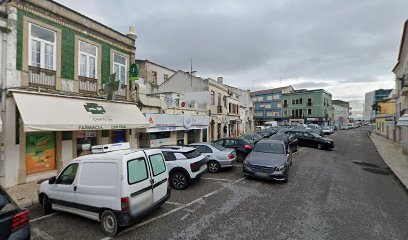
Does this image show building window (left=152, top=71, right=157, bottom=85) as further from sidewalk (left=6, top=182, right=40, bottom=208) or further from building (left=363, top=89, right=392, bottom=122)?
building (left=363, top=89, right=392, bottom=122)

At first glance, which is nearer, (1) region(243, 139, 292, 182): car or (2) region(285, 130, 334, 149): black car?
(1) region(243, 139, 292, 182): car

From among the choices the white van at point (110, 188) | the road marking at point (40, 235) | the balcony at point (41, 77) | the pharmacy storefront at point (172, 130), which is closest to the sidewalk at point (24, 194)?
the white van at point (110, 188)

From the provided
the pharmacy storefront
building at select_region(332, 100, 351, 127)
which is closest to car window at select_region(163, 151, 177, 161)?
the pharmacy storefront

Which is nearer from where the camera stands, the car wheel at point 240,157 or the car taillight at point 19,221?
the car taillight at point 19,221

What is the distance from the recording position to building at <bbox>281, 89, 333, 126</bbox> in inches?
2247

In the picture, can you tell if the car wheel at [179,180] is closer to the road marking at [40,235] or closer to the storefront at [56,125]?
the storefront at [56,125]

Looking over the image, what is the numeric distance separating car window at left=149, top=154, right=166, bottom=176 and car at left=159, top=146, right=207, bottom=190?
2048mm

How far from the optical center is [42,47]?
29.2 feet

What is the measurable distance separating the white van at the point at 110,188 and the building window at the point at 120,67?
8222 millimetres

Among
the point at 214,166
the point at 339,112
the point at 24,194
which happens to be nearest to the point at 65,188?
the point at 24,194

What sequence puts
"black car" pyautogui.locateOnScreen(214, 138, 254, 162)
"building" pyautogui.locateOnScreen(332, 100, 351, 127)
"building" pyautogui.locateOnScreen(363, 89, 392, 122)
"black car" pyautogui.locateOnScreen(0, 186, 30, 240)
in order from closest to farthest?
"black car" pyautogui.locateOnScreen(0, 186, 30, 240) → "black car" pyautogui.locateOnScreen(214, 138, 254, 162) → "building" pyautogui.locateOnScreen(363, 89, 392, 122) → "building" pyautogui.locateOnScreen(332, 100, 351, 127)

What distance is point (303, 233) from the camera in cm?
470

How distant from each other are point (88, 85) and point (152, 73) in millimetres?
15297

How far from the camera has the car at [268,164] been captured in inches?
324
